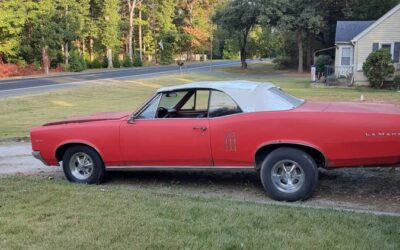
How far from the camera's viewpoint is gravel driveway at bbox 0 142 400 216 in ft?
19.8

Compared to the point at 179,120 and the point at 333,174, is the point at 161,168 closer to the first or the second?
the point at 179,120

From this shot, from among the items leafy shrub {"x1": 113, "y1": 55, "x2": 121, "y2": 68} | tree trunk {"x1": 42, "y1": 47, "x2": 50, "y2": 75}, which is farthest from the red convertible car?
leafy shrub {"x1": 113, "y1": 55, "x2": 121, "y2": 68}

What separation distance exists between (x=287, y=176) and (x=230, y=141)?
32.4 inches

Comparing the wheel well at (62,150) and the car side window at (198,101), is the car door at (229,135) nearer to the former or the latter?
the car side window at (198,101)

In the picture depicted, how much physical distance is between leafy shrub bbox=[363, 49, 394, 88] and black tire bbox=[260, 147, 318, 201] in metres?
24.6

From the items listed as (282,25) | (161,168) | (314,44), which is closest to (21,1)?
(282,25)

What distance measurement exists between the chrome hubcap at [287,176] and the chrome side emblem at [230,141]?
57 cm

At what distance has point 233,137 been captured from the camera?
6.31 metres

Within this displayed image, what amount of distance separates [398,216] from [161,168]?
3.08 metres

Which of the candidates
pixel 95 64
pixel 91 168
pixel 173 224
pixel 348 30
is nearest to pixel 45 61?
pixel 95 64

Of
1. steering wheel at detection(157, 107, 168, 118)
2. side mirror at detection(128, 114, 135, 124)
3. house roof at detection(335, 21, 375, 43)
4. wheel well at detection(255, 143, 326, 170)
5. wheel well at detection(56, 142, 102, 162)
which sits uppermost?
house roof at detection(335, 21, 375, 43)

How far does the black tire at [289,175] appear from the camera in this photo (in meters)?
6.01

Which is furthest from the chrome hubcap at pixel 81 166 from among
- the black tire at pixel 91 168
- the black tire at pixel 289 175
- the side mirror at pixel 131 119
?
the black tire at pixel 289 175

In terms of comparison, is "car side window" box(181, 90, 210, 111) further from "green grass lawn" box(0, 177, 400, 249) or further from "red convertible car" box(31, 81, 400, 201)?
"green grass lawn" box(0, 177, 400, 249)
